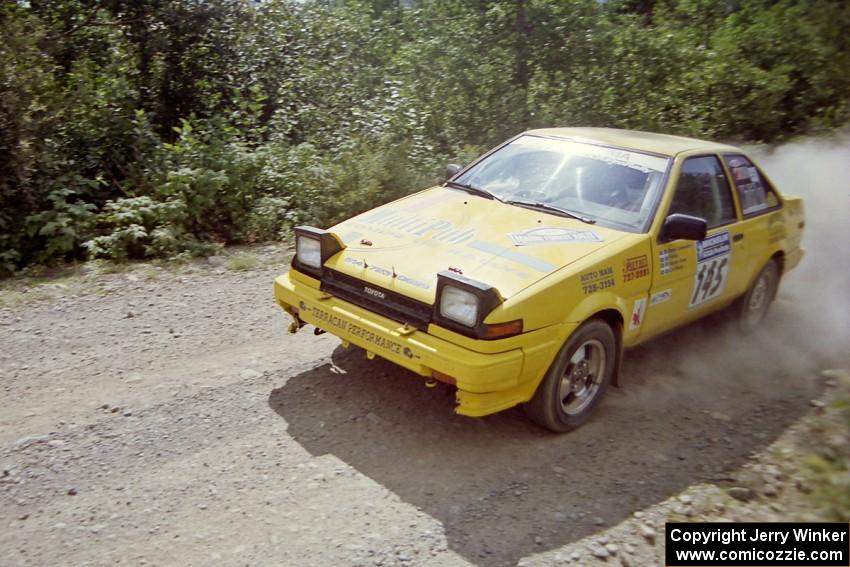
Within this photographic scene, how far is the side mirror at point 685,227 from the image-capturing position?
4727 mm

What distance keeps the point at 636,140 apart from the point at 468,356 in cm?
255

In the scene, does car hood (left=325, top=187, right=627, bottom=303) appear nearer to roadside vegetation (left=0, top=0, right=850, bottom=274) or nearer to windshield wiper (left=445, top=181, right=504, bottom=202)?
windshield wiper (left=445, top=181, right=504, bottom=202)

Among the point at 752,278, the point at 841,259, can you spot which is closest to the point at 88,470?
the point at 752,278

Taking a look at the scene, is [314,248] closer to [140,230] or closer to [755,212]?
[140,230]

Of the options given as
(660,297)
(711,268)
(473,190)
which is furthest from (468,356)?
(711,268)

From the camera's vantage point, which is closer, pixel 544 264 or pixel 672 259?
pixel 544 264

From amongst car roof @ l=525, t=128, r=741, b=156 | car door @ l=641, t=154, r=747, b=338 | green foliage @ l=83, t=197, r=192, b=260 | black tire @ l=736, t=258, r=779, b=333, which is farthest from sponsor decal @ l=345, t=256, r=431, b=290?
green foliage @ l=83, t=197, r=192, b=260

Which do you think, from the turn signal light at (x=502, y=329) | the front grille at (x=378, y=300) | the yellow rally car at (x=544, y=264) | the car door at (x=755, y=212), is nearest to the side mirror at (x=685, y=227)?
the yellow rally car at (x=544, y=264)

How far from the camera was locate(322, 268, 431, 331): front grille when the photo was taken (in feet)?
13.7

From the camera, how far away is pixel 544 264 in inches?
169

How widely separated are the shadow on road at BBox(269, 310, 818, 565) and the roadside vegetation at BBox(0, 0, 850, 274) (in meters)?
3.16

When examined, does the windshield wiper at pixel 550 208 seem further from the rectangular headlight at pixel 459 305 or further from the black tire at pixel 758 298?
the black tire at pixel 758 298

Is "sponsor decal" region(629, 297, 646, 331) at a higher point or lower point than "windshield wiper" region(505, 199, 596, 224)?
lower

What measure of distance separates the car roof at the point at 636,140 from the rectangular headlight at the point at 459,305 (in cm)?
210
